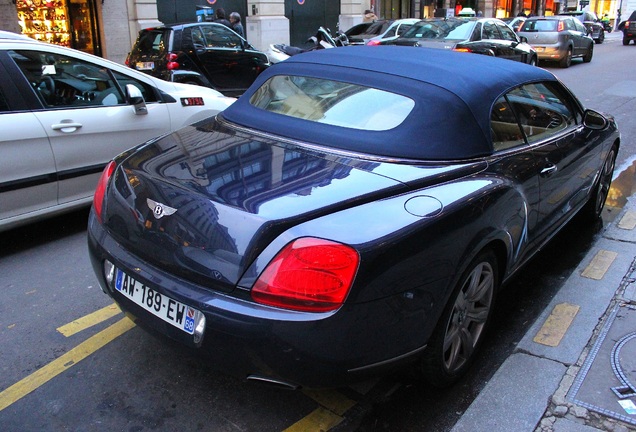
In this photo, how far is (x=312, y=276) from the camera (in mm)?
2236

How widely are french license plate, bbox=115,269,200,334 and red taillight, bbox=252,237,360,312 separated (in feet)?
1.25

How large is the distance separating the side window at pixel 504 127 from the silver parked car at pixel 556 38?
1725cm

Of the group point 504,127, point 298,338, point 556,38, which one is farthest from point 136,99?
point 556,38

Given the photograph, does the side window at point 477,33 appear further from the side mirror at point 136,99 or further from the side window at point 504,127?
the side window at point 504,127

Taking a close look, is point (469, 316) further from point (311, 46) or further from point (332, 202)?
point (311, 46)

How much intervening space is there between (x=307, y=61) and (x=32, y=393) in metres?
2.46

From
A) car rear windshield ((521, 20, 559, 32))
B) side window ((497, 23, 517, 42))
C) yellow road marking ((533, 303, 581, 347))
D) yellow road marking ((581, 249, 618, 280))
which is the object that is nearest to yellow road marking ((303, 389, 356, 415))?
yellow road marking ((533, 303, 581, 347))

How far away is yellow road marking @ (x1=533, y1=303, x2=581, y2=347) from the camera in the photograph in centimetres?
327

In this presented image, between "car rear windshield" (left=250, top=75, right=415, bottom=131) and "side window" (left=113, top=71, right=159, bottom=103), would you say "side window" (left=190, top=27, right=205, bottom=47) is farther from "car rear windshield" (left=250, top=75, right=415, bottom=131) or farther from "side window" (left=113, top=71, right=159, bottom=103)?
"car rear windshield" (left=250, top=75, right=415, bottom=131)

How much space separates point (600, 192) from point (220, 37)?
8314mm

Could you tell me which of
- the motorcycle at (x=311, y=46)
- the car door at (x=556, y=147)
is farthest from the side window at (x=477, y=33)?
the car door at (x=556, y=147)

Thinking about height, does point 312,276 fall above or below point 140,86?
below

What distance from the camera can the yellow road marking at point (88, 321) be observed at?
3387 mm

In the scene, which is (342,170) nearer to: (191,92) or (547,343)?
(547,343)
